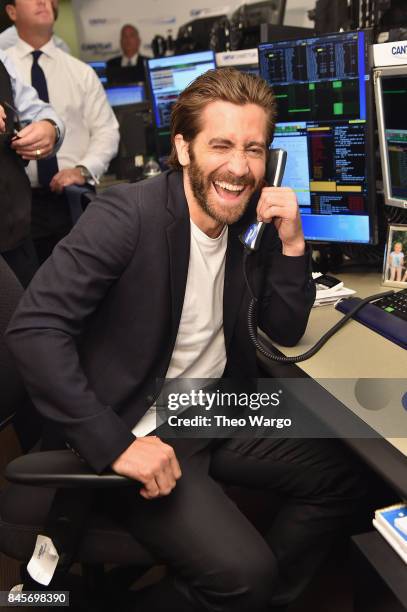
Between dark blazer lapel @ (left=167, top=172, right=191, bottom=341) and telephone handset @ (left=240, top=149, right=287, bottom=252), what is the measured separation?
0.46ft

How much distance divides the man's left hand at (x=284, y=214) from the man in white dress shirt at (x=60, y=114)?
1604 millimetres

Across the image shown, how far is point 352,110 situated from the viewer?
5.09 feet

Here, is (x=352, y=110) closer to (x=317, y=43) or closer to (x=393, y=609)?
(x=317, y=43)

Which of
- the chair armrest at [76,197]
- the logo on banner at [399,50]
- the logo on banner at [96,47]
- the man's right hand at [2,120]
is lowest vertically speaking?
the chair armrest at [76,197]

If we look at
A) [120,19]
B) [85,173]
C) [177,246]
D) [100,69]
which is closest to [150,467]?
[177,246]

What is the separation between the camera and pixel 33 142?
186cm

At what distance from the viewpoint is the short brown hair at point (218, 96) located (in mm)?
1263

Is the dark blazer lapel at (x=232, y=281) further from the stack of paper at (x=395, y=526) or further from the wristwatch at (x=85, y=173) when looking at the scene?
the wristwatch at (x=85, y=173)

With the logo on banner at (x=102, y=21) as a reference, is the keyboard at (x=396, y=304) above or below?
below

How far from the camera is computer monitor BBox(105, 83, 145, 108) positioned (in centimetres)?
425

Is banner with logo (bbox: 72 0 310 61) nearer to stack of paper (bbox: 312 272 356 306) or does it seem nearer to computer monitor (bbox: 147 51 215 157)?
computer monitor (bbox: 147 51 215 157)

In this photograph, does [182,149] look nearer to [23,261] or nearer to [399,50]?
[399,50]

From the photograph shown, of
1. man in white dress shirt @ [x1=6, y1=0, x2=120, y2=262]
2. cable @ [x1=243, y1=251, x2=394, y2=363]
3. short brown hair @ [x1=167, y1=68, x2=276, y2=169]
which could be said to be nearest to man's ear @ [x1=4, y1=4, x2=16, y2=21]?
man in white dress shirt @ [x1=6, y1=0, x2=120, y2=262]

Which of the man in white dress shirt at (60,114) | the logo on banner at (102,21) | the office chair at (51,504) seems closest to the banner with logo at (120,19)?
the logo on banner at (102,21)
